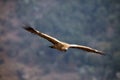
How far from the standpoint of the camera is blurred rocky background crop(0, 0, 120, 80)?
4212cm

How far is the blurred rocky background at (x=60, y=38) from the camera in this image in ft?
138

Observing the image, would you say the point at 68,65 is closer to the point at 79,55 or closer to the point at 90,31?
the point at 79,55

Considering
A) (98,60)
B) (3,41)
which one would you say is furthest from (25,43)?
(98,60)

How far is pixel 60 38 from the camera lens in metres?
46.7

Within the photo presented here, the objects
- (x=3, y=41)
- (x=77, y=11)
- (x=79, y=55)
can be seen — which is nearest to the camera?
(x=79, y=55)

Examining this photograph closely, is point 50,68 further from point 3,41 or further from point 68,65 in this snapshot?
point 3,41

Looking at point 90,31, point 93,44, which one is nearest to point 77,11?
point 90,31

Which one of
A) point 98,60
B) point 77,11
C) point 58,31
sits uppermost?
point 77,11

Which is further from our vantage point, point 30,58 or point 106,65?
point 30,58

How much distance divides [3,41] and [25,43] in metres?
2.70

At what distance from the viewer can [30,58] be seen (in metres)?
45.3

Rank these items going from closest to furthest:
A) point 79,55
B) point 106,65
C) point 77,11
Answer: point 106,65 < point 79,55 < point 77,11

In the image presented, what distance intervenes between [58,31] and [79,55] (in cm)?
543

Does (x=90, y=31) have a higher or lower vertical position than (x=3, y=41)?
higher
